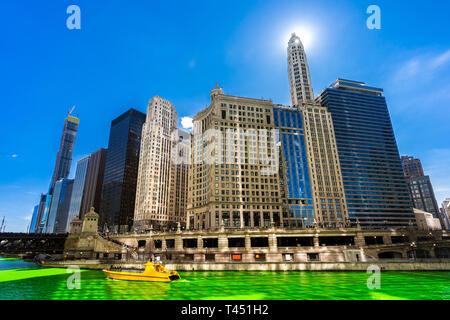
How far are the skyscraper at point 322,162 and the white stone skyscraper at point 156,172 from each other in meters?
95.6

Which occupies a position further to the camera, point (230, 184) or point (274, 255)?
point (230, 184)

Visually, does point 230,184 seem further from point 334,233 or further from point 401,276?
point 401,276

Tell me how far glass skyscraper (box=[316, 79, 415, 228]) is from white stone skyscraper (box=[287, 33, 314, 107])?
45.0 ft

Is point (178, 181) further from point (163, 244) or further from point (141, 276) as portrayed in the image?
point (141, 276)

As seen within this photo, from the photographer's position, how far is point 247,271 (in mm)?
49062

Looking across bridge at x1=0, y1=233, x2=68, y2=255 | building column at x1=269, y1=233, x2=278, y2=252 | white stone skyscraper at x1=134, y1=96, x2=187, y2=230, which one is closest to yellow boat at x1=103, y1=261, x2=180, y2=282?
building column at x1=269, y1=233, x2=278, y2=252

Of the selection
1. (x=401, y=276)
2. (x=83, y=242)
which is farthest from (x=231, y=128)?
(x=401, y=276)

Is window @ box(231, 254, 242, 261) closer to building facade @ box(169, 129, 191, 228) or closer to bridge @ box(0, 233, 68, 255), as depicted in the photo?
bridge @ box(0, 233, 68, 255)

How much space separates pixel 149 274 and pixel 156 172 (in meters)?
137

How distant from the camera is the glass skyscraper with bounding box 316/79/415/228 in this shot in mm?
147000

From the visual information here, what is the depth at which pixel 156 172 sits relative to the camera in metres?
169

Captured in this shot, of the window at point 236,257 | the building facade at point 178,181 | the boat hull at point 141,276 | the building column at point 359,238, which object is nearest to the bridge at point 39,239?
the building facade at point 178,181

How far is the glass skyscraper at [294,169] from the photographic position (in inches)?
4766

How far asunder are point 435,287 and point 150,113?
178 m
